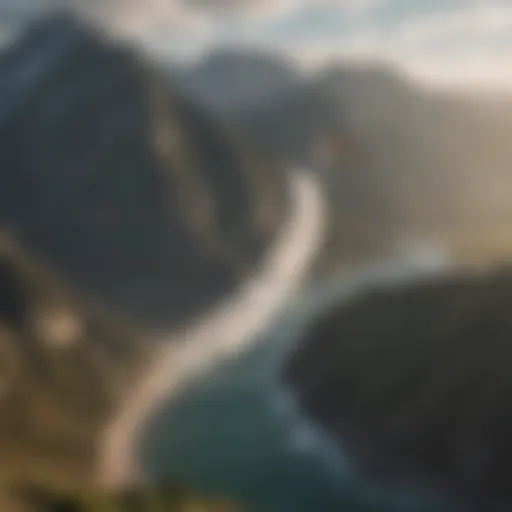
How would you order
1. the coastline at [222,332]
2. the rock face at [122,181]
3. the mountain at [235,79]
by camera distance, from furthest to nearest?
the mountain at [235,79]
the rock face at [122,181]
the coastline at [222,332]

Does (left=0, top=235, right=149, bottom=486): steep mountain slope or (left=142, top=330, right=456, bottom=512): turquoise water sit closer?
(left=142, top=330, right=456, bottom=512): turquoise water

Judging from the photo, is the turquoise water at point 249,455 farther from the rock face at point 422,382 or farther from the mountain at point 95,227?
the mountain at point 95,227

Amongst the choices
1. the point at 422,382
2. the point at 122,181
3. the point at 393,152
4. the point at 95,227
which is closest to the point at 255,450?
the point at 422,382

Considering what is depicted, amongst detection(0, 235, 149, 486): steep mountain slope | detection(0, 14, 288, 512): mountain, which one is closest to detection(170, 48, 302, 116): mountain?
detection(0, 14, 288, 512): mountain

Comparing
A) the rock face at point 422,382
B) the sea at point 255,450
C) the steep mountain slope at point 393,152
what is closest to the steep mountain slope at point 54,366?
the sea at point 255,450

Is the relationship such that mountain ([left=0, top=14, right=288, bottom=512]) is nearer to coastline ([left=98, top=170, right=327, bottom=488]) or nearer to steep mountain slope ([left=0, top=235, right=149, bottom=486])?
steep mountain slope ([left=0, top=235, right=149, bottom=486])

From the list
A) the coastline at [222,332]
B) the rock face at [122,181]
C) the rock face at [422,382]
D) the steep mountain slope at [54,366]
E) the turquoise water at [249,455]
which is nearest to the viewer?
the turquoise water at [249,455]
